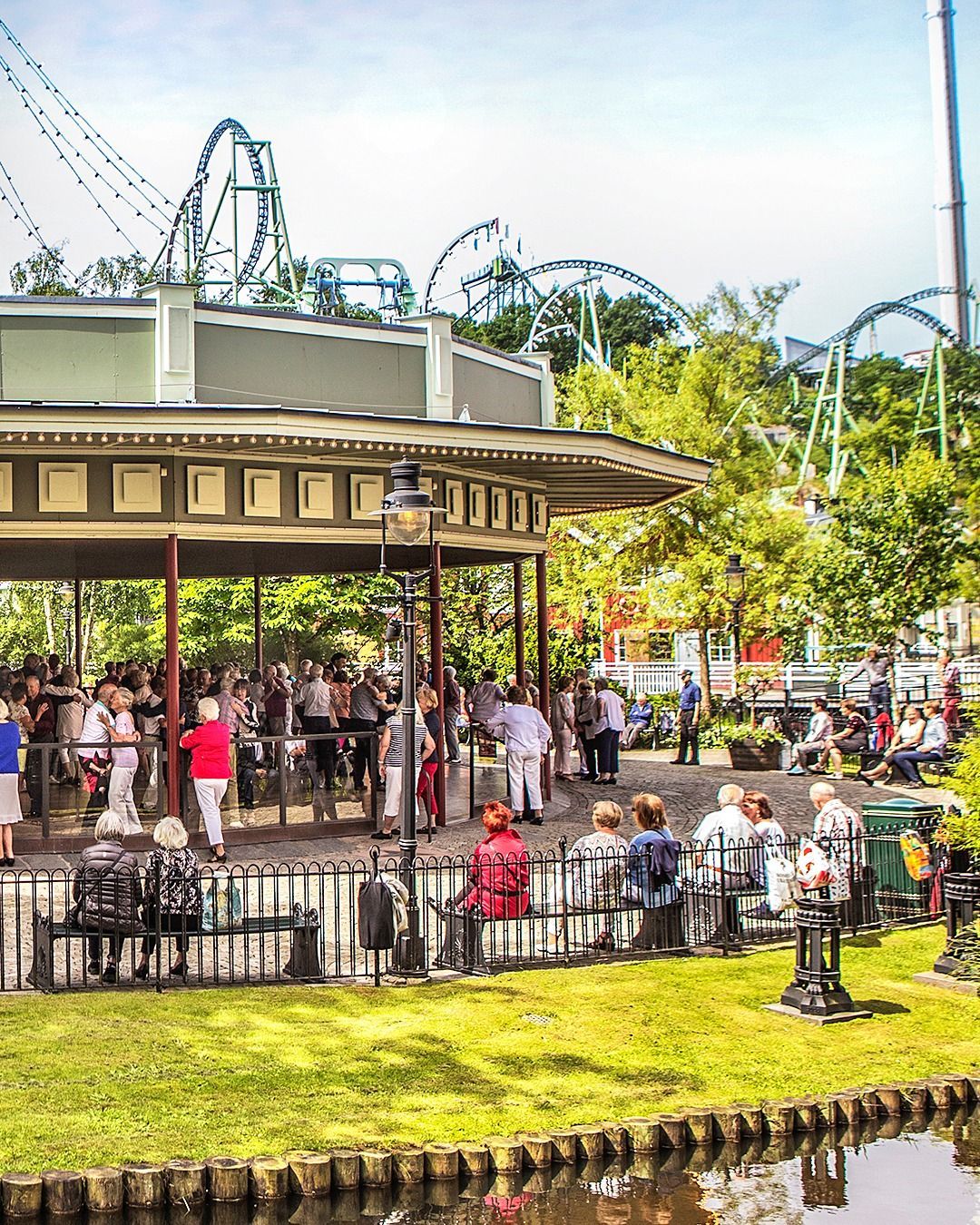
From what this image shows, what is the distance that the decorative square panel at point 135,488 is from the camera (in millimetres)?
16875

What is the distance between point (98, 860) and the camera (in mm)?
11078

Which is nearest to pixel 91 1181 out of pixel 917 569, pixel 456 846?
pixel 456 846

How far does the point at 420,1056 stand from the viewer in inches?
372


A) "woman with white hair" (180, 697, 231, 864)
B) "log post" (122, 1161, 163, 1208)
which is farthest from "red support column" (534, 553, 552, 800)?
"log post" (122, 1161, 163, 1208)

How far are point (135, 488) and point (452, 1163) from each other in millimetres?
10812

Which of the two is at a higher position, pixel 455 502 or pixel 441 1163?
pixel 455 502

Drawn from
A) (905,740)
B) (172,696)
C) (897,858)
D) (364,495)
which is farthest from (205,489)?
(905,740)

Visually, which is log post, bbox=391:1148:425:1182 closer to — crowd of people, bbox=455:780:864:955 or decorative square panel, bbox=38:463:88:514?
crowd of people, bbox=455:780:864:955

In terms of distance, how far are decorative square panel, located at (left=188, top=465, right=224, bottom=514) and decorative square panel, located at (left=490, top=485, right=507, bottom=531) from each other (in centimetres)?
444

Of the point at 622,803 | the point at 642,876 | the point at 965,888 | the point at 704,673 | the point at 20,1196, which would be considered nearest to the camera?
the point at 20,1196

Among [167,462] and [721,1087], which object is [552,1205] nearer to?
[721,1087]

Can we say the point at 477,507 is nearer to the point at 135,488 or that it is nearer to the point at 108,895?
the point at 135,488

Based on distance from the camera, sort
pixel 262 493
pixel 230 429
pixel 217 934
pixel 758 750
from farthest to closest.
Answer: pixel 758 750 < pixel 262 493 < pixel 230 429 < pixel 217 934

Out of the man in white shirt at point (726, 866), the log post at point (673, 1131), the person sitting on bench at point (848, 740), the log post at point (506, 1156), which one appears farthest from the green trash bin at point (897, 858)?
the person sitting on bench at point (848, 740)
